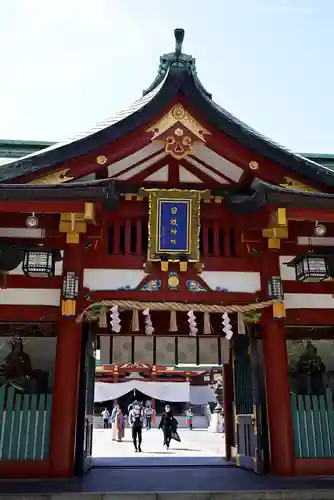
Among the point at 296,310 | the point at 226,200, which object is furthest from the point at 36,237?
the point at 296,310

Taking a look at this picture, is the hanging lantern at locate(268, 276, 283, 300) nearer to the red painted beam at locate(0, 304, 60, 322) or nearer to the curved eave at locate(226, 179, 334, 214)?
the curved eave at locate(226, 179, 334, 214)

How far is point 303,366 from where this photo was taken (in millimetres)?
9992

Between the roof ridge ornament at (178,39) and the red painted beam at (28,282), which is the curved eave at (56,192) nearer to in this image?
the red painted beam at (28,282)

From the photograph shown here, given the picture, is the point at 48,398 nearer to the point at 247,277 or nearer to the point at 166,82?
the point at 247,277

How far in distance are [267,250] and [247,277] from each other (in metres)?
0.68

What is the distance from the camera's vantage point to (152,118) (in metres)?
8.68

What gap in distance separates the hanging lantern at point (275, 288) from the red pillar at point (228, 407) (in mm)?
3713

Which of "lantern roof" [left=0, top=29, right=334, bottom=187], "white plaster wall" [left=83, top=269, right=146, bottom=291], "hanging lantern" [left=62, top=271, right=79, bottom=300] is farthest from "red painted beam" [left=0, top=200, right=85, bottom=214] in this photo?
"white plaster wall" [left=83, top=269, right=146, bottom=291]

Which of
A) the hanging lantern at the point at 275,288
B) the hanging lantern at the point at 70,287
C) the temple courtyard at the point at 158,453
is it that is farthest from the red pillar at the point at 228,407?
the hanging lantern at the point at 70,287

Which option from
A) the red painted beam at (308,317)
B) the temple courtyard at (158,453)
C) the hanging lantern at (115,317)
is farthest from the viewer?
the temple courtyard at (158,453)

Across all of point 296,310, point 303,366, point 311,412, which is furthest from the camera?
point 303,366

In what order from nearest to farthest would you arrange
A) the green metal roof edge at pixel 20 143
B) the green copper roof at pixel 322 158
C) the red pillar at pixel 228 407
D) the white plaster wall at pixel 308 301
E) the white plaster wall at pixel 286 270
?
the white plaster wall at pixel 308 301 < the white plaster wall at pixel 286 270 < the red pillar at pixel 228 407 < the green metal roof edge at pixel 20 143 < the green copper roof at pixel 322 158

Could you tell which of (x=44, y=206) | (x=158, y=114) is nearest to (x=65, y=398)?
(x=44, y=206)

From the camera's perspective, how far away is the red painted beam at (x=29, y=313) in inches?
333
